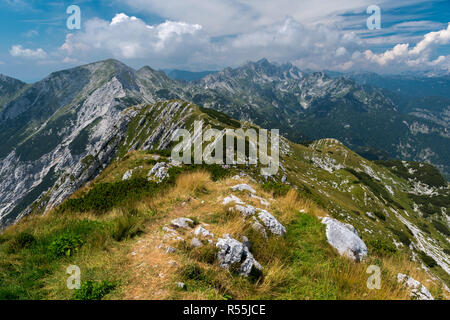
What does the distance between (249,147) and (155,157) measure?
59.5 metres

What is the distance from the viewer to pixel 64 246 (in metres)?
7.15

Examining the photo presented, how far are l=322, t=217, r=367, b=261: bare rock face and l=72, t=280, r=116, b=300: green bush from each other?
8278 millimetres

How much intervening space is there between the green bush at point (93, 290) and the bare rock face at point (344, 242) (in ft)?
27.2

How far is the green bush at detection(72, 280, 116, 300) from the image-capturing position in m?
5.00

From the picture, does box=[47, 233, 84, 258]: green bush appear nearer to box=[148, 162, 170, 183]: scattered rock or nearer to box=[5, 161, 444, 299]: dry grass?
box=[5, 161, 444, 299]: dry grass

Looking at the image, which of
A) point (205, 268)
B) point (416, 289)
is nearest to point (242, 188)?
point (205, 268)

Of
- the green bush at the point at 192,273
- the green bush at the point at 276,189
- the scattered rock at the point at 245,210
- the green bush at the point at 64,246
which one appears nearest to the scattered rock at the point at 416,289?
the scattered rock at the point at 245,210

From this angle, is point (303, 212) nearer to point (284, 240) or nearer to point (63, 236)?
point (284, 240)

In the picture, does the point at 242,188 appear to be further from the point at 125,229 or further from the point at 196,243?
the point at 125,229

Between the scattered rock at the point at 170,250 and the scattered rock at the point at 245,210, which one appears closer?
the scattered rock at the point at 170,250

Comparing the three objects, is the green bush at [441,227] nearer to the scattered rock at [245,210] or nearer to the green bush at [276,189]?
the green bush at [276,189]

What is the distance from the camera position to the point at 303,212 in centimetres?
1145

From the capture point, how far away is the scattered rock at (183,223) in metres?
8.45
